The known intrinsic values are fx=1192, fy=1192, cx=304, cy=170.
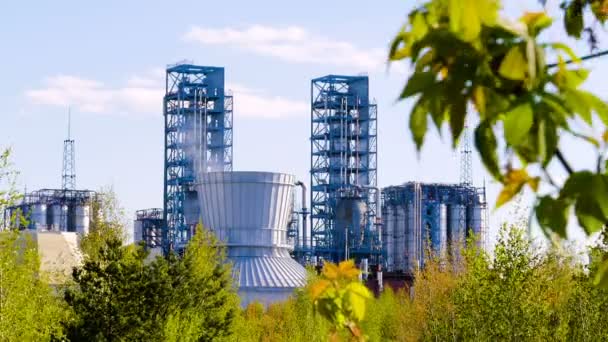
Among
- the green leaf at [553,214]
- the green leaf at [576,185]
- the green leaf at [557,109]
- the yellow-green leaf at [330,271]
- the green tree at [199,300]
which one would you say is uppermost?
the green leaf at [557,109]

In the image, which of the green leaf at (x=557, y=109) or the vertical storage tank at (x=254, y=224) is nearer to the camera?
the green leaf at (x=557, y=109)

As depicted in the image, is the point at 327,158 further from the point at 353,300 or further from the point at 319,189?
the point at 353,300

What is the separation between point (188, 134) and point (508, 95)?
8969 cm

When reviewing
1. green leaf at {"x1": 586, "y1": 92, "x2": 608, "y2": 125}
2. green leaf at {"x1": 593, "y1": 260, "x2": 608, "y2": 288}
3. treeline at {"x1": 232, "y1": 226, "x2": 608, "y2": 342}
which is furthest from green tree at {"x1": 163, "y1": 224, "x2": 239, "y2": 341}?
green leaf at {"x1": 586, "y1": 92, "x2": 608, "y2": 125}

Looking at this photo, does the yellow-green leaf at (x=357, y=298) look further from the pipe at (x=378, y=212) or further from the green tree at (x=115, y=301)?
the pipe at (x=378, y=212)

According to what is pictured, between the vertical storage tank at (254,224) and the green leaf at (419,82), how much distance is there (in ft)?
230

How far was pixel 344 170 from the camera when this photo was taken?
93125mm

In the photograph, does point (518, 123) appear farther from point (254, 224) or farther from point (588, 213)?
point (254, 224)

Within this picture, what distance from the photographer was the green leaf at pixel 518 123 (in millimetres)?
1372

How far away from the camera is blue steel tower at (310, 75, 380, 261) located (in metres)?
91.7

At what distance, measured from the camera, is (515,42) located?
1418 millimetres

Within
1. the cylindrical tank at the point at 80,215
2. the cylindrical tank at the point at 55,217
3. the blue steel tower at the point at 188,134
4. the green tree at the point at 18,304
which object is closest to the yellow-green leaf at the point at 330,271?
the green tree at the point at 18,304

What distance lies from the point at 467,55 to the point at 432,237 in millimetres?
91831

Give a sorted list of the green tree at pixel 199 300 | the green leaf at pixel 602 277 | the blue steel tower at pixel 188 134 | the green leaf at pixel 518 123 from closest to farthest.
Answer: the green leaf at pixel 518 123, the green leaf at pixel 602 277, the green tree at pixel 199 300, the blue steel tower at pixel 188 134
